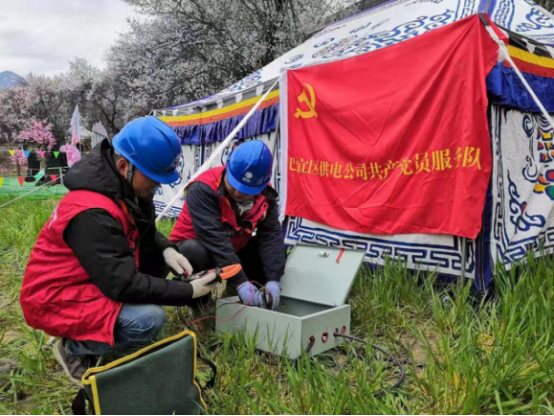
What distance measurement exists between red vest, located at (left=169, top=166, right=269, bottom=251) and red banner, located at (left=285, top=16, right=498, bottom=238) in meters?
0.79

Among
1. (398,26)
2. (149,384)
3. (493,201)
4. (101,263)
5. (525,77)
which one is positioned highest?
(398,26)

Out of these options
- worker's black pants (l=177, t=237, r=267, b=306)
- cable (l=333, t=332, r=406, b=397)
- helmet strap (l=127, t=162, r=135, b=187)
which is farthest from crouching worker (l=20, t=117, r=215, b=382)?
cable (l=333, t=332, r=406, b=397)

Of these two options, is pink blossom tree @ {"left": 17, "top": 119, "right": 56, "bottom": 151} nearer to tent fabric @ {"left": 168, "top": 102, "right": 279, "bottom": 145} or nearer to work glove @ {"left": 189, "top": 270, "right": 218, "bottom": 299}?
tent fabric @ {"left": 168, "top": 102, "right": 279, "bottom": 145}

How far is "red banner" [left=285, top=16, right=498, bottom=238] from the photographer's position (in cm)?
260

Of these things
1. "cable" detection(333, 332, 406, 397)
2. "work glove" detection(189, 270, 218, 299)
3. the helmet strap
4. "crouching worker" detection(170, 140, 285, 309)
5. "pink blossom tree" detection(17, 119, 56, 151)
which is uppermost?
"pink blossom tree" detection(17, 119, 56, 151)

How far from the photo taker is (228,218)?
267 cm

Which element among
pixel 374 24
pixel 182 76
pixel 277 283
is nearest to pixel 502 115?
pixel 277 283

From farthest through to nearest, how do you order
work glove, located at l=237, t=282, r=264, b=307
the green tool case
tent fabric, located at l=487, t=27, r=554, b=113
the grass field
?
tent fabric, located at l=487, t=27, r=554, b=113, work glove, located at l=237, t=282, r=264, b=307, the grass field, the green tool case

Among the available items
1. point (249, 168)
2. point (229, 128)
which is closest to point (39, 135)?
point (229, 128)

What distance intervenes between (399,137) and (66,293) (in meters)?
2.14

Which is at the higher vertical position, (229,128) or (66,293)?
(229,128)

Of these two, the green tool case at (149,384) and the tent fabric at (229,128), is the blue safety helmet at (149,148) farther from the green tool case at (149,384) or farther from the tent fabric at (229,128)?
the tent fabric at (229,128)

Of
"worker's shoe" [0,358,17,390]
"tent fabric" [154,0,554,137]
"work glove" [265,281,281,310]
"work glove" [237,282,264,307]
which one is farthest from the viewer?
"tent fabric" [154,0,554,137]

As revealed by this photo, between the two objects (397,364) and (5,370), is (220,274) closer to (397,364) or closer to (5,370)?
(397,364)
